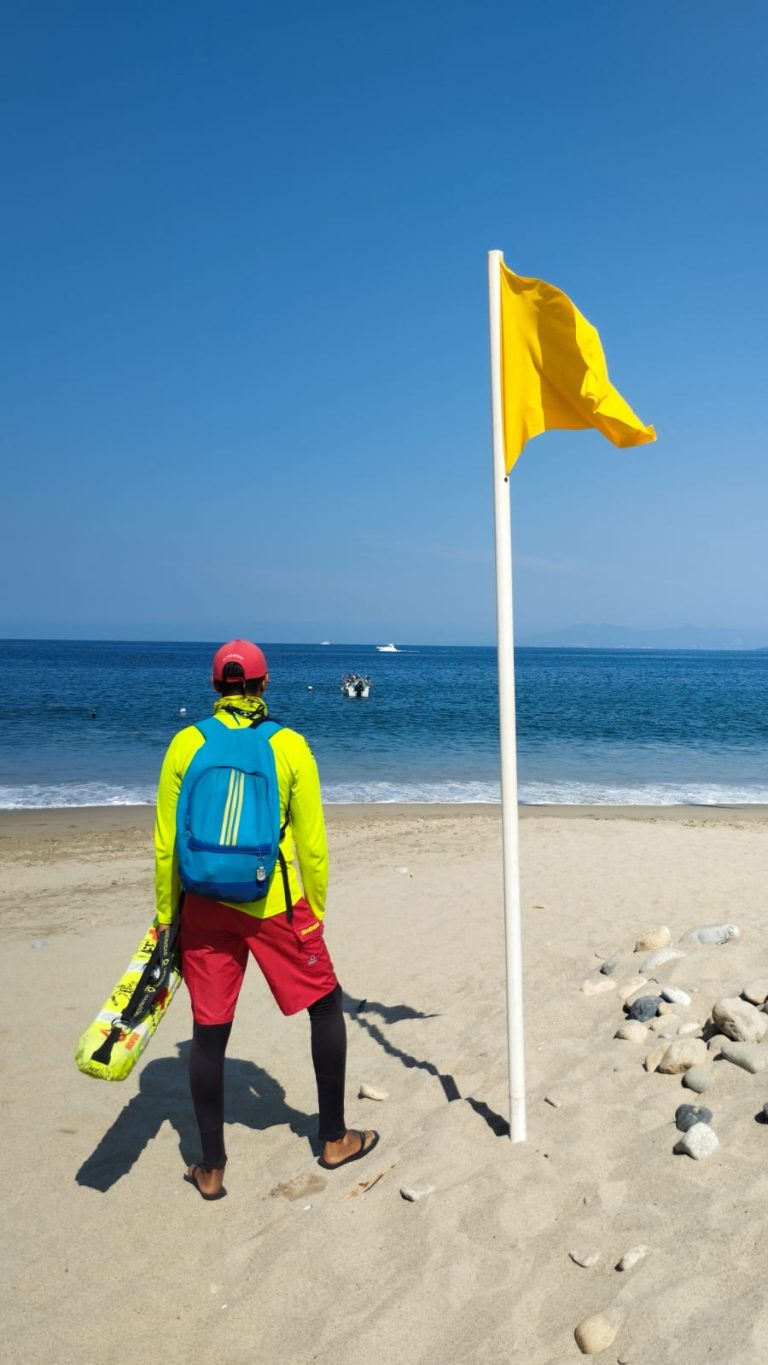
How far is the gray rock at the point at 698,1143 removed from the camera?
3168 mm

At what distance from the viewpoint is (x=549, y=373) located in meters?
3.63

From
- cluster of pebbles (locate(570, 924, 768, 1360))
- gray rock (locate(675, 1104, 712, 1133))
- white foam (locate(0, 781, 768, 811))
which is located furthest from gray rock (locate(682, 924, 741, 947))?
white foam (locate(0, 781, 768, 811))

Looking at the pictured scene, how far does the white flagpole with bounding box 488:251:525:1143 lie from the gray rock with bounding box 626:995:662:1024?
1254 mm

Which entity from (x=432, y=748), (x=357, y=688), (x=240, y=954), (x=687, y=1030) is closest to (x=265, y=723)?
(x=240, y=954)

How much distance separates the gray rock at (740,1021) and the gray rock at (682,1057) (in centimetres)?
15

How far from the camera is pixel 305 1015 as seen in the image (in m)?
5.68

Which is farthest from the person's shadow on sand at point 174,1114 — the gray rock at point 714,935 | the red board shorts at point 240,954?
the gray rock at point 714,935

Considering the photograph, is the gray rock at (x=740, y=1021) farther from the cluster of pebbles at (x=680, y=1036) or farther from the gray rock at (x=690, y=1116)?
the gray rock at (x=690, y=1116)

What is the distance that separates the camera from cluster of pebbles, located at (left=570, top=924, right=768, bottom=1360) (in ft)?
9.16

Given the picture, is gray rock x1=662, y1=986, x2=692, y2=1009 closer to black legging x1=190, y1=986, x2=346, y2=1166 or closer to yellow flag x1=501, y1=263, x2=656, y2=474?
black legging x1=190, y1=986, x2=346, y2=1166

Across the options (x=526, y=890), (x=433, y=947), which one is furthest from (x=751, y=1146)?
(x=526, y=890)

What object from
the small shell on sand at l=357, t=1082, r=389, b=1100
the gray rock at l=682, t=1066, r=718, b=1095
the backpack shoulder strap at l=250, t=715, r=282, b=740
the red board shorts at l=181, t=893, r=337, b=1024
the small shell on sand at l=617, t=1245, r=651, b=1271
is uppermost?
the backpack shoulder strap at l=250, t=715, r=282, b=740

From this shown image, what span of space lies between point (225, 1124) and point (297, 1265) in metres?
1.31

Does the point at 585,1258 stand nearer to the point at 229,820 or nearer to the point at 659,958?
the point at 229,820
